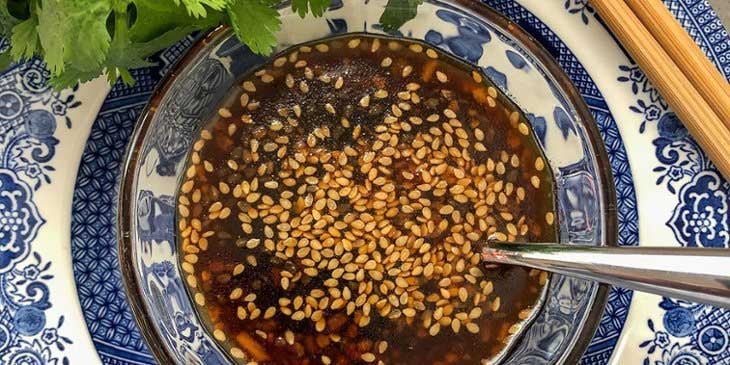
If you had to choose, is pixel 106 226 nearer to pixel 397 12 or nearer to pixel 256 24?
pixel 256 24

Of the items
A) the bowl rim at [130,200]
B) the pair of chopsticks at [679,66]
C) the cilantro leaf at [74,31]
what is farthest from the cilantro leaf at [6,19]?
the pair of chopsticks at [679,66]

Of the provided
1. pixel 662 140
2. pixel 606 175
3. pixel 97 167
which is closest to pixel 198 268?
pixel 97 167

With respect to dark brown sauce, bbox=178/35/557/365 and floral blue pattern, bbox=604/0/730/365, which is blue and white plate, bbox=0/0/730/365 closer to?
floral blue pattern, bbox=604/0/730/365

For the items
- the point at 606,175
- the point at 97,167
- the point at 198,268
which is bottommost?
the point at 198,268

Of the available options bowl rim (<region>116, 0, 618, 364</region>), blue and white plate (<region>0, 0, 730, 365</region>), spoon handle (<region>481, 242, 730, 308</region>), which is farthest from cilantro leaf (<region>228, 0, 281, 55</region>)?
spoon handle (<region>481, 242, 730, 308</region>)

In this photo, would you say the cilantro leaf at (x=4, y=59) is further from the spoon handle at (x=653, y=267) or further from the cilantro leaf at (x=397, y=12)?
the spoon handle at (x=653, y=267)

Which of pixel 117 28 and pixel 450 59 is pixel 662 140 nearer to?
pixel 450 59
